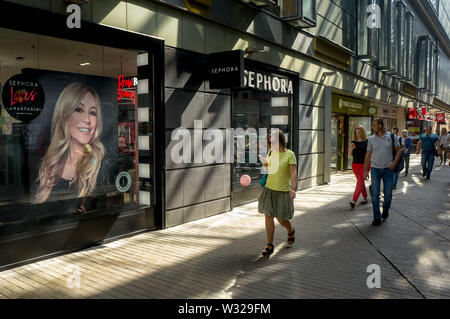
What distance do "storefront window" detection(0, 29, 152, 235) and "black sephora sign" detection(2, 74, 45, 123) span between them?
0.04 feet

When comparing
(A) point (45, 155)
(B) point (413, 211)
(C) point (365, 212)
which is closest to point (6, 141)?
(A) point (45, 155)

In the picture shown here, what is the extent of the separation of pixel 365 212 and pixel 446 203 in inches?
99.1

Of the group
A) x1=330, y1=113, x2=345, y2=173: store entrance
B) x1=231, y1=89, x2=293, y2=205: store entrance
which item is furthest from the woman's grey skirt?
x1=330, y1=113, x2=345, y2=173: store entrance

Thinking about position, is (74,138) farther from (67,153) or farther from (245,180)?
(245,180)

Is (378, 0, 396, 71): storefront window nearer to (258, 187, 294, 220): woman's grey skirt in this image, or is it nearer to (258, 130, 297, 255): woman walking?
(258, 130, 297, 255): woman walking

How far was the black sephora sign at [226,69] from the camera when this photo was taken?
7066mm

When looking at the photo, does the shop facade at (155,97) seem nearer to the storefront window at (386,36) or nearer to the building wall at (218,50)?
the building wall at (218,50)

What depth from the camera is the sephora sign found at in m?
8.95

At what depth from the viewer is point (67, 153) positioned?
571cm

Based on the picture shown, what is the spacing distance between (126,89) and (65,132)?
1.33 meters

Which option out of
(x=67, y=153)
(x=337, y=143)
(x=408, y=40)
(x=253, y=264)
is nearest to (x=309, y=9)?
(x=337, y=143)

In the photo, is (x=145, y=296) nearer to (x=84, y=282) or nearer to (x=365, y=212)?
(x=84, y=282)

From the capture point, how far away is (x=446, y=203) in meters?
9.24

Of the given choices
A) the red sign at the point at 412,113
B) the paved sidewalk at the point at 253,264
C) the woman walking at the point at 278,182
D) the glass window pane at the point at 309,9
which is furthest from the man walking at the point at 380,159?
the red sign at the point at 412,113
